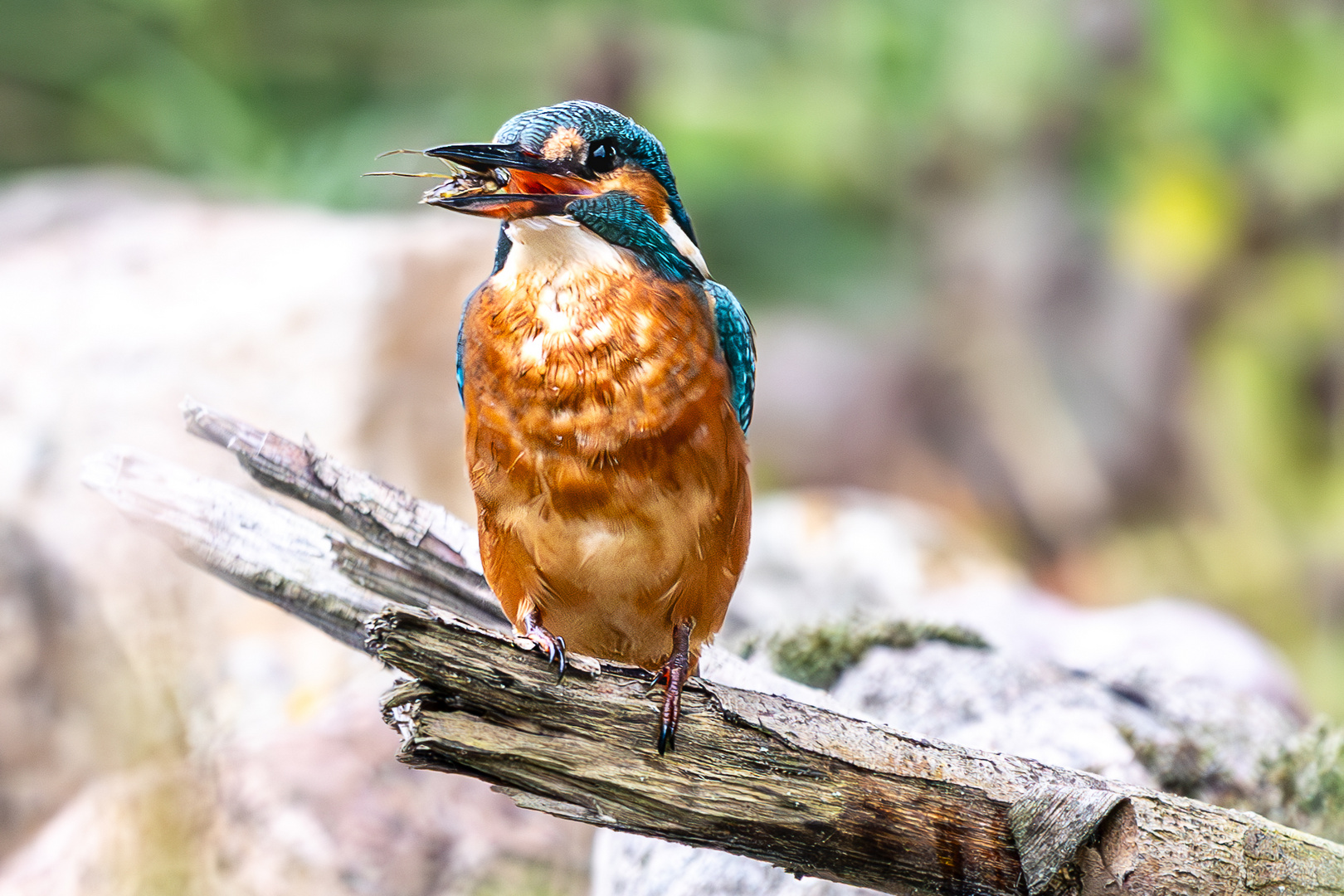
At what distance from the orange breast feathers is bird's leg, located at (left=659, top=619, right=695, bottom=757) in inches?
4.5

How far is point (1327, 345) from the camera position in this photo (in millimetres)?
7250

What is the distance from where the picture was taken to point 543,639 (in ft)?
6.13

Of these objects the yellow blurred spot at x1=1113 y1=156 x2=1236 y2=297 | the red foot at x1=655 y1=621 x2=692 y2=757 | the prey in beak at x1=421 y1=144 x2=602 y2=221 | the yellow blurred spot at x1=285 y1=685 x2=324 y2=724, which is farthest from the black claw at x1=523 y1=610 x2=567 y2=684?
the yellow blurred spot at x1=1113 y1=156 x2=1236 y2=297

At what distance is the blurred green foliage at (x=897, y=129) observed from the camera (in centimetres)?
724

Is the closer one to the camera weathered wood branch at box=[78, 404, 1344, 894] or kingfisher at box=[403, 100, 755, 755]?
weathered wood branch at box=[78, 404, 1344, 894]

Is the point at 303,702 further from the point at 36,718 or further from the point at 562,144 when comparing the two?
the point at 562,144

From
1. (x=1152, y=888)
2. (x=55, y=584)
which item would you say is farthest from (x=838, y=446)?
(x=1152, y=888)

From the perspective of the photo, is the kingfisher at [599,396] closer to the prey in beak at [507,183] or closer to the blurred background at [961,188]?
the prey in beak at [507,183]

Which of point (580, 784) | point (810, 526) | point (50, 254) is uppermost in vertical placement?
point (50, 254)

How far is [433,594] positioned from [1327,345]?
6343mm

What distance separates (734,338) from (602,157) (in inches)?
14.1

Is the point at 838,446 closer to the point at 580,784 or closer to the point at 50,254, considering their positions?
the point at 50,254

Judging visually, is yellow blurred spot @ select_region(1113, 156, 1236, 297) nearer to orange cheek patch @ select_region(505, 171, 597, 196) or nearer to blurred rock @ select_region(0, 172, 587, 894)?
blurred rock @ select_region(0, 172, 587, 894)

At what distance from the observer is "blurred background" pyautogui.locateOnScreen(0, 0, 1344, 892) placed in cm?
726
